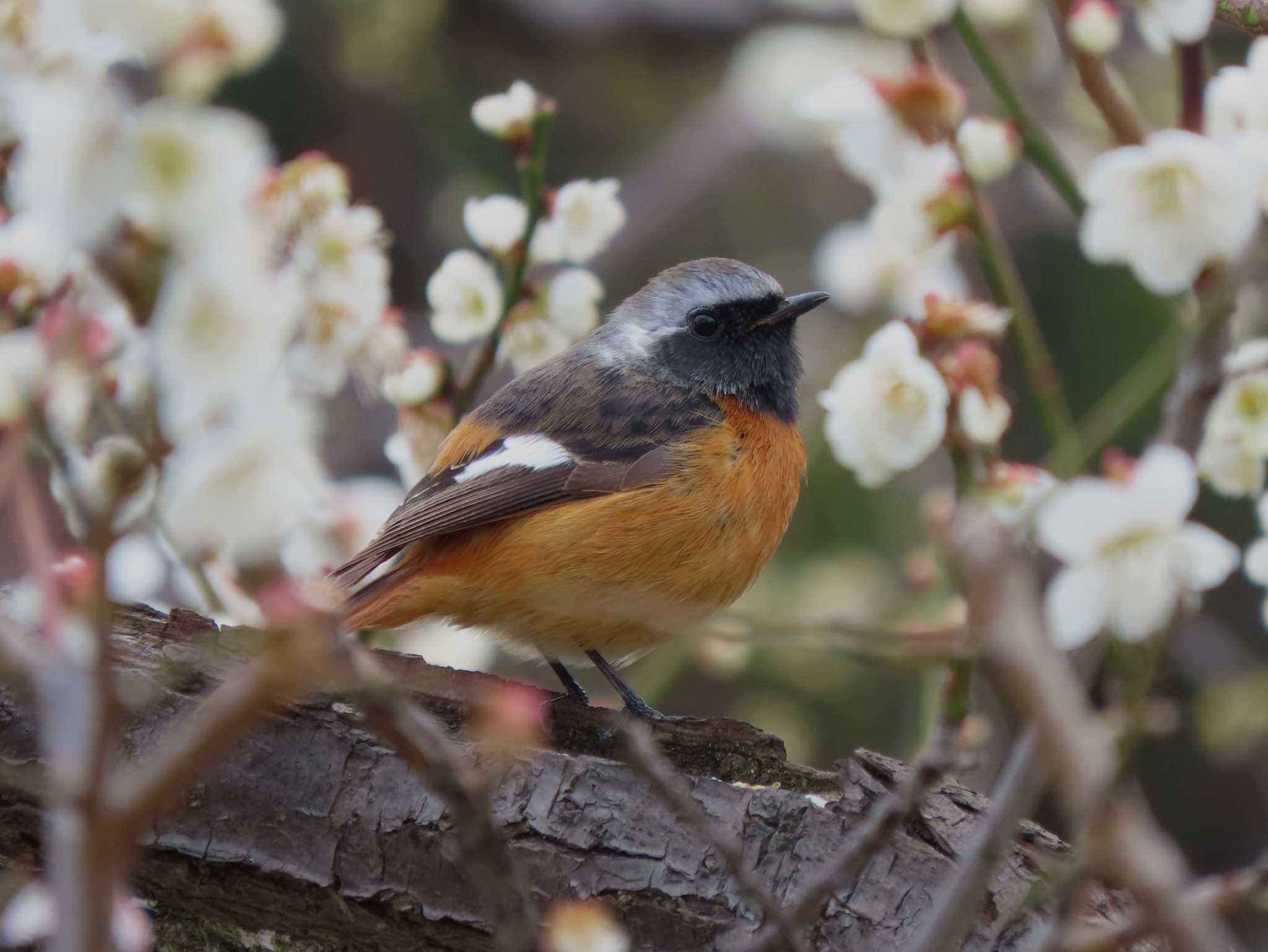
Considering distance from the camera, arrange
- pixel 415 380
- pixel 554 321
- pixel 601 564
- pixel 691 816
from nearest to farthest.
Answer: pixel 691 816
pixel 415 380
pixel 554 321
pixel 601 564

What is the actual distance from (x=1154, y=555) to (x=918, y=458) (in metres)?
0.72

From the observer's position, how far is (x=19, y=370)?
1.65 metres

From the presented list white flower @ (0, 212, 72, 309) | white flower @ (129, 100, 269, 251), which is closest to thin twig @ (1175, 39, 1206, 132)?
white flower @ (129, 100, 269, 251)

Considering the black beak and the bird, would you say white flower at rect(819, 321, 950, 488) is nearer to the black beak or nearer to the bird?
the bird

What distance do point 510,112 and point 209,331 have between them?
1.89 m

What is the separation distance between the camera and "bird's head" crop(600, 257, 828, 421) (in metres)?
4.34

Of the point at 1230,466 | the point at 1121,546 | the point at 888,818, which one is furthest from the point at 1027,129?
the point at 888,818

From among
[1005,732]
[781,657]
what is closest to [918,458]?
[781,657]

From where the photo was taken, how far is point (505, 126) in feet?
10.0

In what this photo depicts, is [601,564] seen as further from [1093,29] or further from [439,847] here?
[1093,29]

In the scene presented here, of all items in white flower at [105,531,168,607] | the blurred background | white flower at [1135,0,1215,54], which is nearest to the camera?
white flower at [1135,0,1215,54]

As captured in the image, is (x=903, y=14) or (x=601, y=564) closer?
(x=903, y=14)

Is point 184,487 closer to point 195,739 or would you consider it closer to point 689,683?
point 195,739

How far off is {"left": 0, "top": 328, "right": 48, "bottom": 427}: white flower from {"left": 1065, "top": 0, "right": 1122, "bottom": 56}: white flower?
4.23 feet
